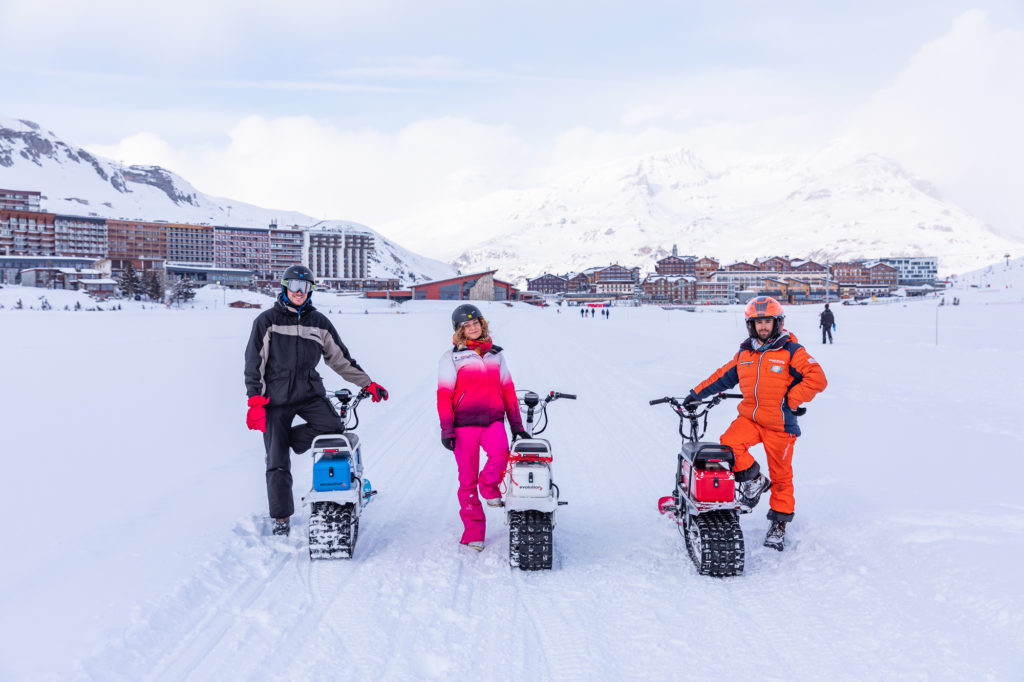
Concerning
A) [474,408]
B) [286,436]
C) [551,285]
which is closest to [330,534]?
[286,436]

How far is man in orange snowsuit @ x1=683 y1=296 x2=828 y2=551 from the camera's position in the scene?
4.45m

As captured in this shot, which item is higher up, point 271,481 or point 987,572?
point 271,481

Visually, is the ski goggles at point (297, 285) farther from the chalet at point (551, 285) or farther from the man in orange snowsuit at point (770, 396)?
the chalet at point (551, 285)

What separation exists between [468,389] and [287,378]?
135 centimetres

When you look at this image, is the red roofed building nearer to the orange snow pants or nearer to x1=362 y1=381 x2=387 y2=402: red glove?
x1=362 y1=381 x2=387 y2=402: red glove

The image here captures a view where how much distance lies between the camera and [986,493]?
5.93 meters

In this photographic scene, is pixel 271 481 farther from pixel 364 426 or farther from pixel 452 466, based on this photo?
pixel 364 426

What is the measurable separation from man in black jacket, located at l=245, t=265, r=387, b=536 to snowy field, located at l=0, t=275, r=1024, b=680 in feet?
1.72

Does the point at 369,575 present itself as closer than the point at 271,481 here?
Yes

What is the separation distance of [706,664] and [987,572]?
7.70 ft

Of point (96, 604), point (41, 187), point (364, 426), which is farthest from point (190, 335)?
point (41, 187)

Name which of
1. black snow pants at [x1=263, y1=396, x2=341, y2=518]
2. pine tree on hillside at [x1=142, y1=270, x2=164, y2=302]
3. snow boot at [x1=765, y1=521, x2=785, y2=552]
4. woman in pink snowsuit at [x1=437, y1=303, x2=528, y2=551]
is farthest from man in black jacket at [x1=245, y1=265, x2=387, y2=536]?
pine tree on hillside at [x1=142, y1=270, x2=164, y2=302]

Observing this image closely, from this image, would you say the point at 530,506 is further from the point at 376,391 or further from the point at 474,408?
the point at 376,391

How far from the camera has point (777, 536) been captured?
15.6 ft
